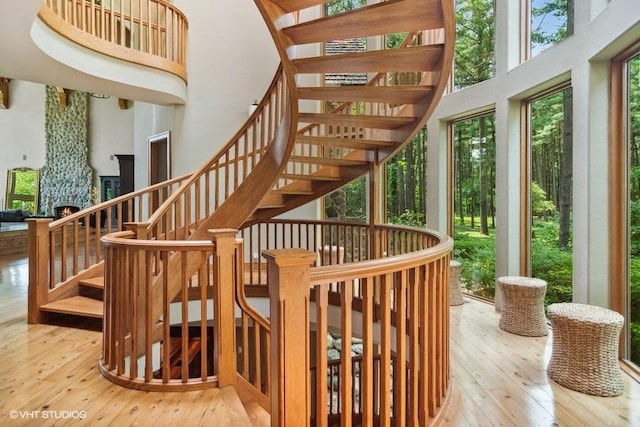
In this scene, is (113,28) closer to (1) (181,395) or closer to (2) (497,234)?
(1) (181,395)

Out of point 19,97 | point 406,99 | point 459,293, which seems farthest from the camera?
point 19,97

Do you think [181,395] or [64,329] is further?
[64,329]

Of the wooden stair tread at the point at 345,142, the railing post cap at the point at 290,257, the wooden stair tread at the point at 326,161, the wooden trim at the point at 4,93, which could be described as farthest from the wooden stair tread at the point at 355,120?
the wooden trim at the point at 4,93

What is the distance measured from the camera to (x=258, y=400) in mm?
2408

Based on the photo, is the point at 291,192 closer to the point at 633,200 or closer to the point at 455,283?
the point at 455,283

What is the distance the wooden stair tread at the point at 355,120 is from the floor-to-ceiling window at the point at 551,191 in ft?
5.02

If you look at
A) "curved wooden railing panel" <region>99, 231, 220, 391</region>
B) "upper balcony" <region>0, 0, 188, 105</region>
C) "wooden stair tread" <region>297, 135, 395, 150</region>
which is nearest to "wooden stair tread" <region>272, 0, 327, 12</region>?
"wooden stair tread" <region>297, 135, 395, 150</region>

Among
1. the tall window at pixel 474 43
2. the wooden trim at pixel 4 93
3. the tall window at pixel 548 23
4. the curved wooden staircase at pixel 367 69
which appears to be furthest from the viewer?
the wooden trim at pixel 4 93

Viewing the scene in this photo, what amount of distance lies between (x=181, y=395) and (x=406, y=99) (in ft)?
9.16

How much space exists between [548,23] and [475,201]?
2.08m

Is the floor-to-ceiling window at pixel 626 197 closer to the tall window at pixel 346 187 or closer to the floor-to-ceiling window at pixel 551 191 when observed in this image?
the floor-to-ceiling window at pixel 551 191

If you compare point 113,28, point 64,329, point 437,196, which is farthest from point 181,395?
point 113,28

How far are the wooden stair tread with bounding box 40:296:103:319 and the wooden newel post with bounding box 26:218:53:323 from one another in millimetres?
83

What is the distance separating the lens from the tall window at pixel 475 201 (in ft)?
15.1
